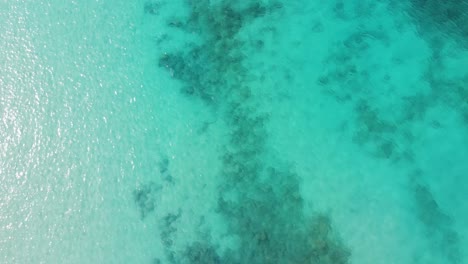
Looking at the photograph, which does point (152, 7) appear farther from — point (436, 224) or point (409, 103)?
point (436, 224)

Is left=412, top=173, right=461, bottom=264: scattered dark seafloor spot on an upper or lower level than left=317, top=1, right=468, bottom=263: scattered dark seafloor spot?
lower

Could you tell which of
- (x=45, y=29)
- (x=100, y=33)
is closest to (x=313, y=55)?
(x=100, y=33)

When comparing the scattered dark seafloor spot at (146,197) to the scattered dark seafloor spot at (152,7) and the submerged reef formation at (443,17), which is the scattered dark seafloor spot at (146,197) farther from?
the submerged reef formation at (443,17)

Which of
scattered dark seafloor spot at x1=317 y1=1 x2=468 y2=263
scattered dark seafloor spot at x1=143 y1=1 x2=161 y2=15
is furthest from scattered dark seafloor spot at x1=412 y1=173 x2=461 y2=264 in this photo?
scattered dark seafloor spot at x1=143 y1=1 x2=161 y2=15

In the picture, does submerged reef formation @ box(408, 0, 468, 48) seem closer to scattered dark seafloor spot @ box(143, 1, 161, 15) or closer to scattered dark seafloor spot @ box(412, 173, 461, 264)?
scattered dark seafloor spot @ box(412, 173, 461, 264)

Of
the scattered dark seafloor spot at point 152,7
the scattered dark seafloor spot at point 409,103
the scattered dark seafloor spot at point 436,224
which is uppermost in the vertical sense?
the scattered dark seafloor spot at point 152,7

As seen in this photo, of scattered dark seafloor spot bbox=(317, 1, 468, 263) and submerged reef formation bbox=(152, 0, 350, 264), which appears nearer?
scattered dark seafloor spot bbox=(317, 1, 468, 263)

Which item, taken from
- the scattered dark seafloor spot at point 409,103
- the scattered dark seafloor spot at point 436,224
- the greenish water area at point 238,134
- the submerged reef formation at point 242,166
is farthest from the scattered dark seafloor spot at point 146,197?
the scattered dark seafloor spot at point 436,224

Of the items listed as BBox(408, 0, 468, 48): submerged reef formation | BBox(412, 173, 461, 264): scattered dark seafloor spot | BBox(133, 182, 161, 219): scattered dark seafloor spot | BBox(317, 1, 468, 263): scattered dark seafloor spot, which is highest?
BBox(408, 0, 468, 48): submerged reef formation
